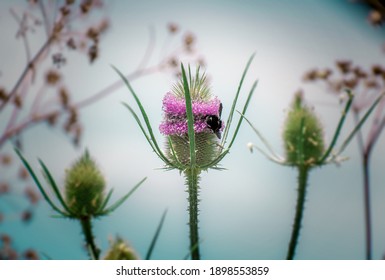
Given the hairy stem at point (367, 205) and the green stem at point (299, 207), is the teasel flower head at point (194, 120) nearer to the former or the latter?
the green stem at point (299, 207)

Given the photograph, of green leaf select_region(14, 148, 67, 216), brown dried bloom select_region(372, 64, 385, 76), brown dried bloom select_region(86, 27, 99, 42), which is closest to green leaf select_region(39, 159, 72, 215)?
green leaf select_region(14, 148, 67, 216)

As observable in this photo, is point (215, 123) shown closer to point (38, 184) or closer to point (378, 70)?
point (38, 184)

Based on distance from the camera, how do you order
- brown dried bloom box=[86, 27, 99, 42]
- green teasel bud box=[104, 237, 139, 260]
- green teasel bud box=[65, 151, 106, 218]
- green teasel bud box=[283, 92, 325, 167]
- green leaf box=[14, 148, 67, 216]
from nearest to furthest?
1. green leaf box=[14, 148, 67, 216]
2. green teasel bud box=[104, 237, 139, 260]
3. green teasel bud box=[65, 151, 106, 218]
4. green teasel bud box=[283, 92, 325, 167]
5. brown dried bloom box=[86, 27, 99, 42]

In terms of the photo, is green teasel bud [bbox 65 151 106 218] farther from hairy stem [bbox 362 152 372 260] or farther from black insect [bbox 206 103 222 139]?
hairy stem [bbox 362 152 372 260]

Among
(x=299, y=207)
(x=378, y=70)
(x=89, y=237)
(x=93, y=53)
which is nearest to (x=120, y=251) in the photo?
(x=89, y=237)

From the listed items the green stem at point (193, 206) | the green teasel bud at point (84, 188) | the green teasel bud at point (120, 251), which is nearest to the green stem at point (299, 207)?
the green stem at point (193, 206)
